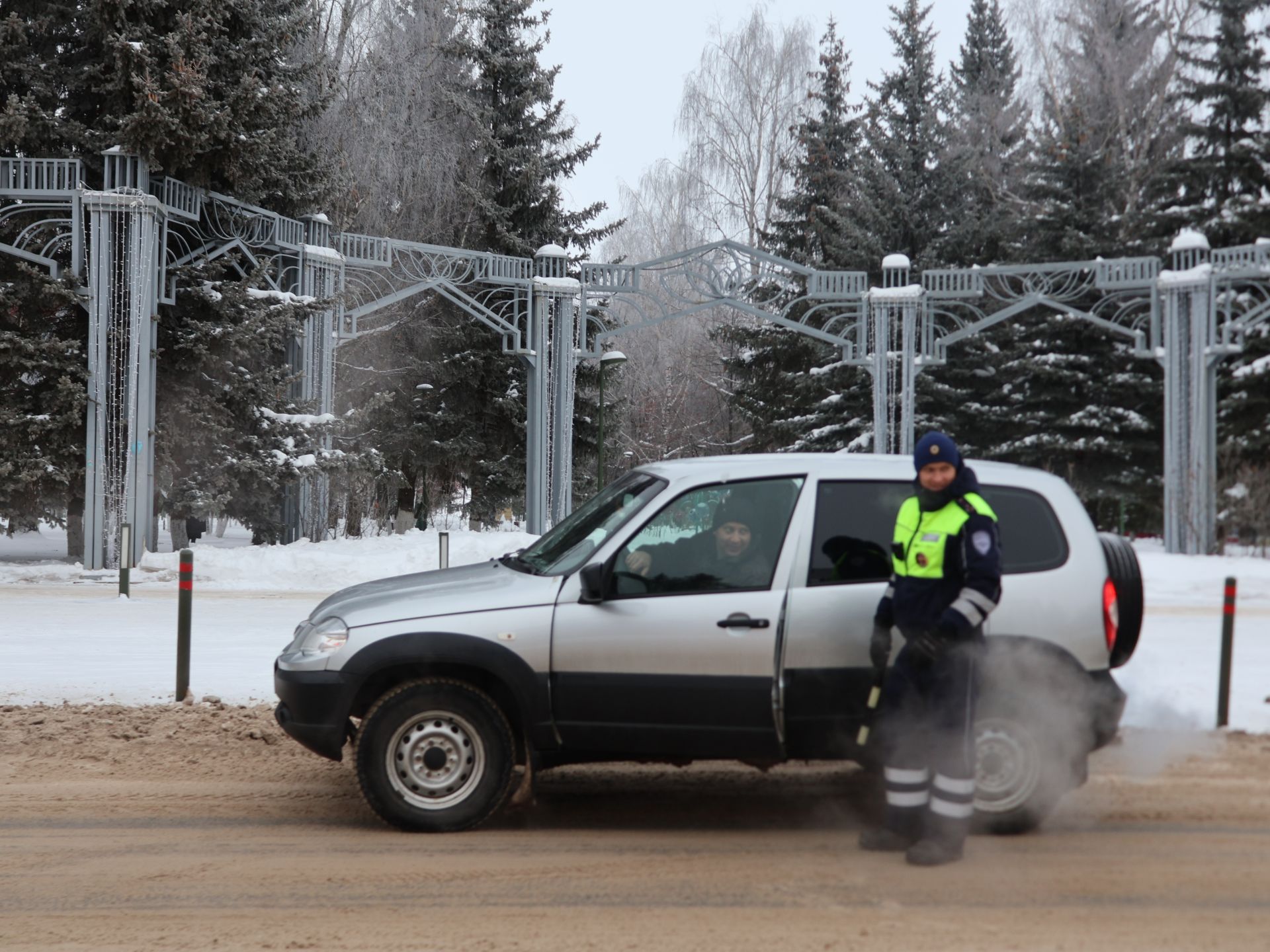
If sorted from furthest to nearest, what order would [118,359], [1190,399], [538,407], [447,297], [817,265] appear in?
[817,265] → [538,407] → [447,297] → [1190,399] → [118,359]

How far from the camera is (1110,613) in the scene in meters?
6.05

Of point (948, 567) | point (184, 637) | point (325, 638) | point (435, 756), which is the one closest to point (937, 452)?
point (948, 567)

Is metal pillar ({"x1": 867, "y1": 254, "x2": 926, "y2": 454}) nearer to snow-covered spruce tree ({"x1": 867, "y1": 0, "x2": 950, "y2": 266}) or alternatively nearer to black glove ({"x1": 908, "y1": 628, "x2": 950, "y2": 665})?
snow-covered spruce tree ({"x1": 867, "y1": 0, "x2": 950, "y2": 266})

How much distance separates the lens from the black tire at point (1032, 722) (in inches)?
232

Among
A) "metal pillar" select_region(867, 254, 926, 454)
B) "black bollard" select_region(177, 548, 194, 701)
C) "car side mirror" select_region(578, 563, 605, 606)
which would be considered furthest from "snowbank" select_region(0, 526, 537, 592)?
"car side mirror" select_region(578, 563, 605, 606)

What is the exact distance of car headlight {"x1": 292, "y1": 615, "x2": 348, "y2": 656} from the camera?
6.00 metres

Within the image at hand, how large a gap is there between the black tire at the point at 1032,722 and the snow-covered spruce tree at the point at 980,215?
31.7m

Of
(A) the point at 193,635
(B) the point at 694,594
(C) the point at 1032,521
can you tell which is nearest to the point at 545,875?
(B) the point at 694,594

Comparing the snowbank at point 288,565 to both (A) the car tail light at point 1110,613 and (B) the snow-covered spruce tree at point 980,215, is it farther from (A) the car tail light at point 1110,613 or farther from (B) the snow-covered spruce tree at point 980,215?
(B) the snow-covered spruce tree at point 980,215

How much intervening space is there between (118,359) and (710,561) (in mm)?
16727

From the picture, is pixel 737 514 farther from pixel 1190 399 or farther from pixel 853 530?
pixel 1190 399

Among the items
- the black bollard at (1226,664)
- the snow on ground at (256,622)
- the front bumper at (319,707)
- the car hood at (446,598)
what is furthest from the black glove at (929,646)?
the black bollard at (1226,664)

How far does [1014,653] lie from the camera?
19.4 ft

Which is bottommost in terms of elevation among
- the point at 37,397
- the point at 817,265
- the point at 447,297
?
the point at 37,397
